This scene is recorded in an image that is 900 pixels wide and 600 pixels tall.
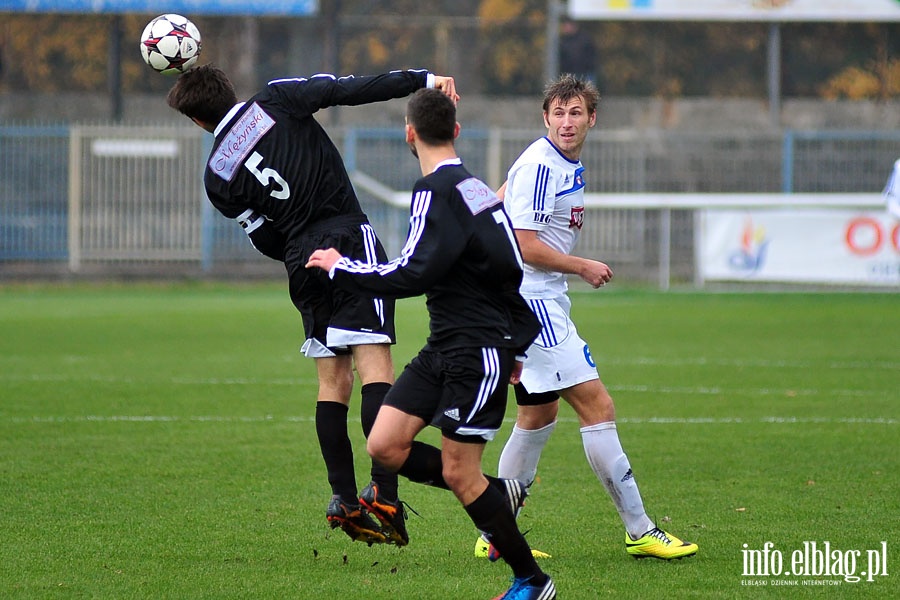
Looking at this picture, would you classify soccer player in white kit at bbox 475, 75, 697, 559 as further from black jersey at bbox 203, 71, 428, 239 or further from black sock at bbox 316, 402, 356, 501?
black jersey at bbox 203, 71, 428, 239

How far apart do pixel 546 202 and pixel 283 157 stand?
1.23 meters

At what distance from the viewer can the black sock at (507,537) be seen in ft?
15.6

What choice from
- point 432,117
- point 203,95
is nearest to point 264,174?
point 203,95

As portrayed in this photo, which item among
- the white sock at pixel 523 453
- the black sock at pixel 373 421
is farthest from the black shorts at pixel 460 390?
the white sock at pixel 523 453

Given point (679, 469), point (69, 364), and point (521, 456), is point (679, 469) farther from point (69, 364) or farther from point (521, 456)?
point (69, 364)

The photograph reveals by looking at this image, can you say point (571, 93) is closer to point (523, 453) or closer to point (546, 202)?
point (546, 202)

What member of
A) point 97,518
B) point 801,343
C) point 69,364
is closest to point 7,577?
point 97,518

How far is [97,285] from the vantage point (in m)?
25.1

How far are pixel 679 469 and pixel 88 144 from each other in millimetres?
20719

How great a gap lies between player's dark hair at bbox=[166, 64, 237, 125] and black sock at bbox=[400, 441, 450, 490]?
189 centimetres

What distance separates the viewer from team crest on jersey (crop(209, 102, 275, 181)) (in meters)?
5.84

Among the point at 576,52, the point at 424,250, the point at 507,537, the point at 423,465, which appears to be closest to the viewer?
the point at 424,250

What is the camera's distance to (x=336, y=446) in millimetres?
5953

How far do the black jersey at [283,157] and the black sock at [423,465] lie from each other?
138 centimetres
